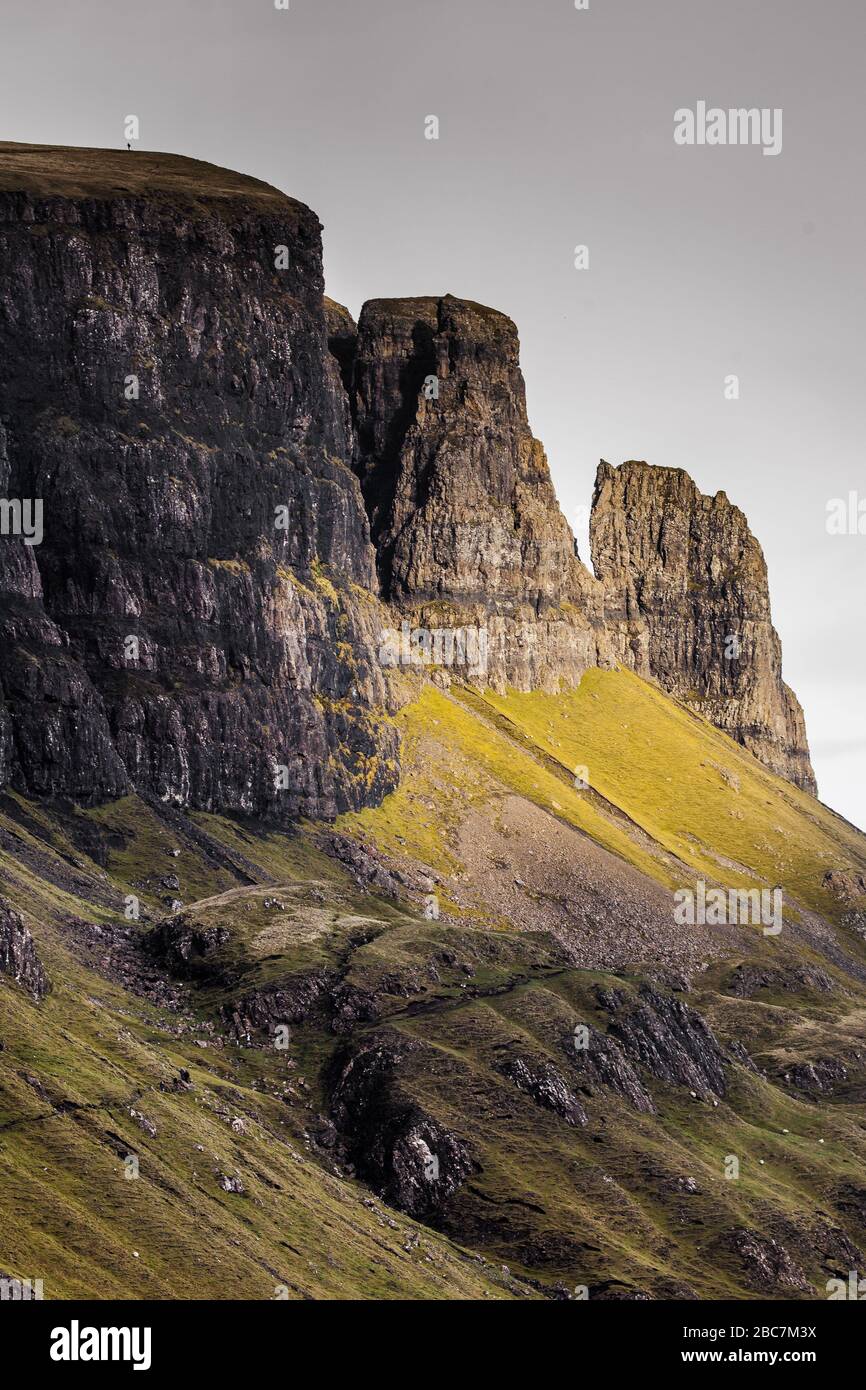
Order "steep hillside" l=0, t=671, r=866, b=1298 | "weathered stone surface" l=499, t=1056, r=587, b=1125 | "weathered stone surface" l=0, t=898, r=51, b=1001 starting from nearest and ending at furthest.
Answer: "steep hillside" l=0, t=671, r=866, b=1298 < "weathered stone surface" l=0, t=898, r=51, b=1001 < "weathered stone surface" l=499, t=1056, r=587, b=1125

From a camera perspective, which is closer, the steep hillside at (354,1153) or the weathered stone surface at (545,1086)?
the steep hillside at (354,1153)

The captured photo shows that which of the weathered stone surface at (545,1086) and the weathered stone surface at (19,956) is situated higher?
the weathered stone surface at (19,956)

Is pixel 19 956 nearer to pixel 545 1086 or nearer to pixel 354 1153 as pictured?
pixel 354 1153

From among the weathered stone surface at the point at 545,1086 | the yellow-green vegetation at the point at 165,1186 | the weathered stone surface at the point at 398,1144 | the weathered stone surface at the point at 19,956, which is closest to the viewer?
the yellow-green vegetation at the point at 165,1186

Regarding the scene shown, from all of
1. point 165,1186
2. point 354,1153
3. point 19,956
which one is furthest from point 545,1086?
point 165,1186

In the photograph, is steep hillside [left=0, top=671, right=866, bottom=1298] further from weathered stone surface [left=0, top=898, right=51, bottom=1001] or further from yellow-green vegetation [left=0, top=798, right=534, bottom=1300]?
weathered stone surface [left=0, top=898, right=51, bottom=1001]

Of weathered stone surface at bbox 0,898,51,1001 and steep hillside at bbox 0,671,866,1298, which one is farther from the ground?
weathered stone surface at bbox 0,898,51,1001

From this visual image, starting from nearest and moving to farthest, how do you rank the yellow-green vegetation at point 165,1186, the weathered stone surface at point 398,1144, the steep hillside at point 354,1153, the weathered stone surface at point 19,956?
the yellow-green vegetation at point 165,1186, the steep hillside at point 354,1153, the weathered stone surface at point 19,956, the weathered stone surface at point 398,1144

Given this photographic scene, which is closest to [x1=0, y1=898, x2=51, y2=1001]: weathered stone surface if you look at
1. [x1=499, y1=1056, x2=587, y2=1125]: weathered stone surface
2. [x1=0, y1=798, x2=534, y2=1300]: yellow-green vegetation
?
[x1=0, y1=798, x2=534, y2=1300]: yellow-green vegetation

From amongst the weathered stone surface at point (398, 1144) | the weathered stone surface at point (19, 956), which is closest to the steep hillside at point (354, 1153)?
the weathered stone surface at point (398, 1144)

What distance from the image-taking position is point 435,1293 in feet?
433

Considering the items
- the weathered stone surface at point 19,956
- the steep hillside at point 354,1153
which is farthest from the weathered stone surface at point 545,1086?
the weathered stone surface at point 19,956

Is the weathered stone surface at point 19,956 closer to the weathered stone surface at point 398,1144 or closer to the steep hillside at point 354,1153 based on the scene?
the steep hillside at point 354,1153
